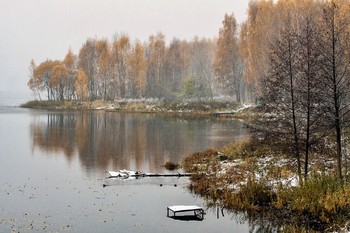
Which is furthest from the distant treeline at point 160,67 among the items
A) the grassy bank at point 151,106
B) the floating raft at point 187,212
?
the floating raft at point 187,212


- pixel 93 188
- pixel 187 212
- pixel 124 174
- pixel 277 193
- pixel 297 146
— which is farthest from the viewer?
pixel 124 174

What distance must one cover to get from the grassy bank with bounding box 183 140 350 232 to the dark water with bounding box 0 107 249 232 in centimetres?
104

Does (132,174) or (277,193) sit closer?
(277,193)

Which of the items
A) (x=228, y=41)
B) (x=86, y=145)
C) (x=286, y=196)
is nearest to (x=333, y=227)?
(x=286, y=196)

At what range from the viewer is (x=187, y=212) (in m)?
16.1

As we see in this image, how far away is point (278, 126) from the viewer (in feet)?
60.0

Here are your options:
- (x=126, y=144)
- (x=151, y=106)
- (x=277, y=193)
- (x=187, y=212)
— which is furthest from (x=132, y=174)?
(x=151, y=106)

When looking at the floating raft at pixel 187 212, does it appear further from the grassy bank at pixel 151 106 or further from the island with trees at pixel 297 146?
the grassy bank at pixel 151 106

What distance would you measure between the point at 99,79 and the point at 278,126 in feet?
287

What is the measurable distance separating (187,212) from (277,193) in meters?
3.70

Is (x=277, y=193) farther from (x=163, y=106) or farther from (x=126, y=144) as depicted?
(x=163, y=106)

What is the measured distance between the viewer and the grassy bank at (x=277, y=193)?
45.6ft

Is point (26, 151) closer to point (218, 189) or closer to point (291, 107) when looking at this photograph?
point (218, 189)

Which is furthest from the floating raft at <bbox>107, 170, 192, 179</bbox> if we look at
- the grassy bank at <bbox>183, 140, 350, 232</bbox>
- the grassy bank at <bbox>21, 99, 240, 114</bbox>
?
the grassy bank at <bbox>21, 99, 240, 114</bbox>
